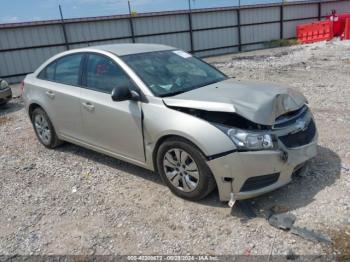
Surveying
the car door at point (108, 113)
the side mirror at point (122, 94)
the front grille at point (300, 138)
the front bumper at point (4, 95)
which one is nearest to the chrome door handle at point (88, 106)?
the car door at point (108, 113)

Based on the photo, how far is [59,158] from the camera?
5.26 m

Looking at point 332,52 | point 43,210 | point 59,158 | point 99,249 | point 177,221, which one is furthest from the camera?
point 332,52

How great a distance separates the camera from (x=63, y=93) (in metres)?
4.74

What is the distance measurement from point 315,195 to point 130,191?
201cm

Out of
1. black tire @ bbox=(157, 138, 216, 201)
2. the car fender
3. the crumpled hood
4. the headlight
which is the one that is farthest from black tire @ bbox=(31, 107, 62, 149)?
the headlight

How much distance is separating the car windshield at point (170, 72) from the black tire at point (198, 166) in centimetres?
58

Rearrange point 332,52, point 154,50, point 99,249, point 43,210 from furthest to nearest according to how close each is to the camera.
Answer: point 332,52, point 154,50, point 43,210, point 99,249

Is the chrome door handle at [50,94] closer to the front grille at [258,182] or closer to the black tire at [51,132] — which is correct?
the black tire at [51,132]

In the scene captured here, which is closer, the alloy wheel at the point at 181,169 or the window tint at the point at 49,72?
the alloy wheel at the point at 181,169

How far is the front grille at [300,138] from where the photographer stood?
11.1ft

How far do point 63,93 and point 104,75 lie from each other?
78 cm

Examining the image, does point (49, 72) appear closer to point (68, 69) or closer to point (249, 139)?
point (68, 69)

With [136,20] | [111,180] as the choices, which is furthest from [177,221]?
[136,20]

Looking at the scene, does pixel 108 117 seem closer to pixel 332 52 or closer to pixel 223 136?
pixel 223 136
